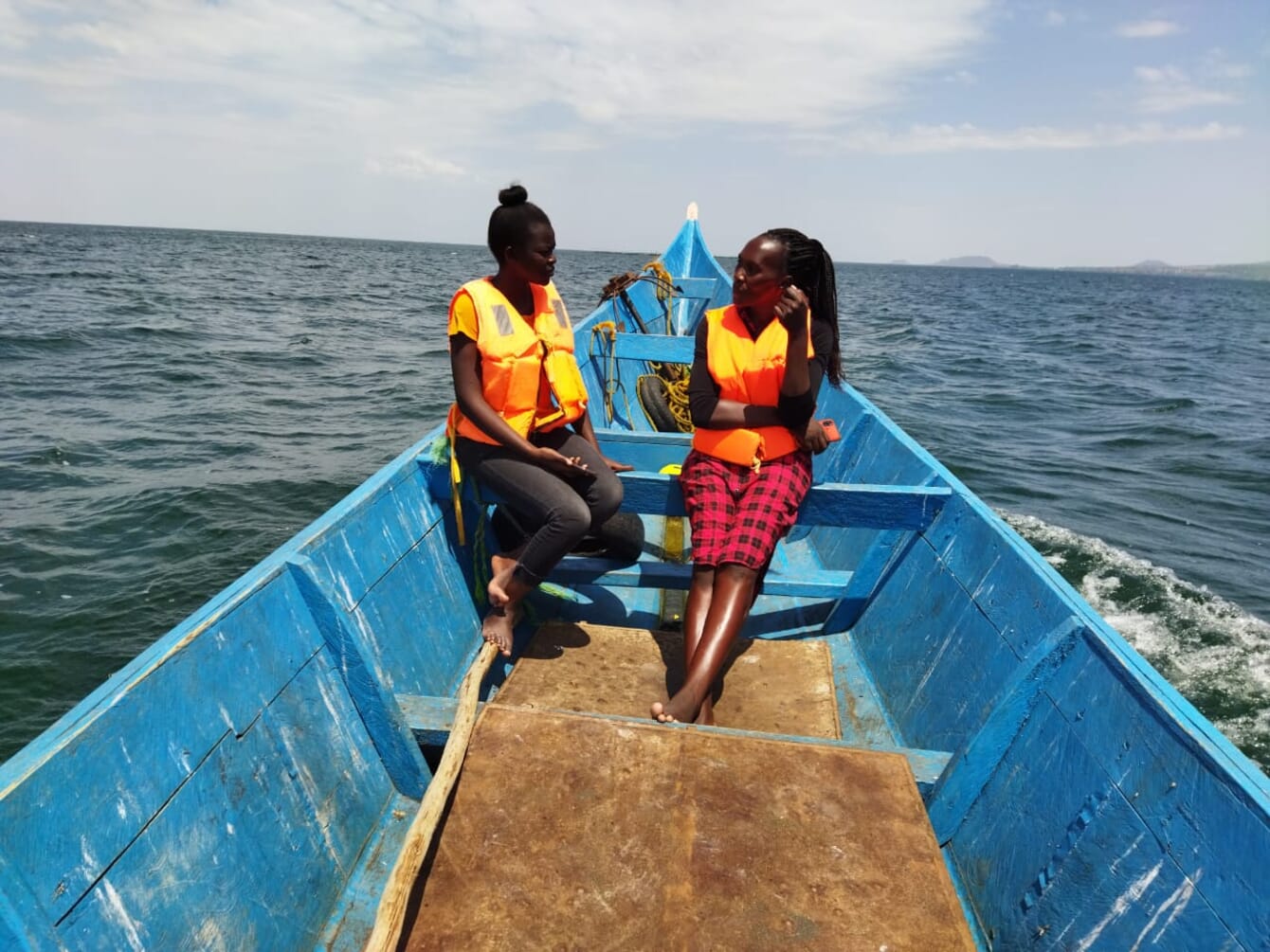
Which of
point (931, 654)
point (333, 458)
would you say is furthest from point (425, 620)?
point (333, 458)

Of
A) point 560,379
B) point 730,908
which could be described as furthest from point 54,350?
point 730,908

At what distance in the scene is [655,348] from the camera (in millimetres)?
6543

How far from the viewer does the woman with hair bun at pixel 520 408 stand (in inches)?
114

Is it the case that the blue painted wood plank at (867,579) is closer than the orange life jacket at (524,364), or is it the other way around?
the orange life jacket at (524,364)

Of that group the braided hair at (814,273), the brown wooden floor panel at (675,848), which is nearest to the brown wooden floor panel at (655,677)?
the brown wooden floor panel at (675,848)

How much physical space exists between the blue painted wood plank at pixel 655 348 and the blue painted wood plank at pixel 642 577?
3.05m

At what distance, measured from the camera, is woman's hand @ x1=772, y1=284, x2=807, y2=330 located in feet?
9.19

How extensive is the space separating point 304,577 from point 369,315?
985 inches

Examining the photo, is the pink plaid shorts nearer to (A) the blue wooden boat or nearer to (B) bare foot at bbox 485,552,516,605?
(A) the blue wooden boat

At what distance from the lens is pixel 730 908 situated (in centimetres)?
175

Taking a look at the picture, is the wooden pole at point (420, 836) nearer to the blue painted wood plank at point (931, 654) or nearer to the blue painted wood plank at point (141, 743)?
the blue painted wood plank at point (141, 743)

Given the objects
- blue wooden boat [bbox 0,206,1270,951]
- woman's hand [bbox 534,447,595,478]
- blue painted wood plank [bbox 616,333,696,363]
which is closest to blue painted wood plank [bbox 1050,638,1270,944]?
blue wooden boat [bbox 0,206,1270,951]

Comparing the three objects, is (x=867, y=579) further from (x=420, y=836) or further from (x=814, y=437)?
(x=420, y=836)

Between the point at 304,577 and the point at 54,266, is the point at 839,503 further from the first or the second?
the point at 54,266
